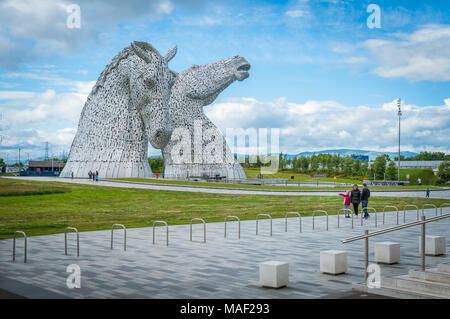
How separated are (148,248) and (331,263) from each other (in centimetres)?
543

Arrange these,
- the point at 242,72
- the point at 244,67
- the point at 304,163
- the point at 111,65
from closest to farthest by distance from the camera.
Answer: the point at 111,65, the point at 242,72, the point at 244,67, the point at 304,163

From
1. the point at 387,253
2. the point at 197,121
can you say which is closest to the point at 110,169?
the point at 197,121

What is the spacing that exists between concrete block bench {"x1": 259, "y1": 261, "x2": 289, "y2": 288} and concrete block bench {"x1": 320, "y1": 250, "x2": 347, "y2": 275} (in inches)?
52.9

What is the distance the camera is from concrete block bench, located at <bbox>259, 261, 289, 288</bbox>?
297 inches

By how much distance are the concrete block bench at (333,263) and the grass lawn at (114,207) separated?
1002 cm

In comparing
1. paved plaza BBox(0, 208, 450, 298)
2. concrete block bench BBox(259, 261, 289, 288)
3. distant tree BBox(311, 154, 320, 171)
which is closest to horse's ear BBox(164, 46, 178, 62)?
paved plaza BBox(0, 208, 450, 298)

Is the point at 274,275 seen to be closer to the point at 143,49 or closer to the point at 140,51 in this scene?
the point at 140,51

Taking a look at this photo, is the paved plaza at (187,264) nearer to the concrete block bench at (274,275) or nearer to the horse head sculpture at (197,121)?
the concrete block bench at (274,275)

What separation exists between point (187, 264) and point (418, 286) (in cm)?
492

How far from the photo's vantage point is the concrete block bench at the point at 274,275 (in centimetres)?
755

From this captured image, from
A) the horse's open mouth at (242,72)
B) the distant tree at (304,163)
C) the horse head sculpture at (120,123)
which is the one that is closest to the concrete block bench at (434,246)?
the horse head sculpture at (120,123)

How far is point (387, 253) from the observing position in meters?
9.74

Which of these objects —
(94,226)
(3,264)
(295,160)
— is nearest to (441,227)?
(94,226)

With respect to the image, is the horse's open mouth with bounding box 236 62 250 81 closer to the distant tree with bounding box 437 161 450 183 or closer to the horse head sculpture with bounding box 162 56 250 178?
the horse head sculpture with bounding box 162 56 250 178
